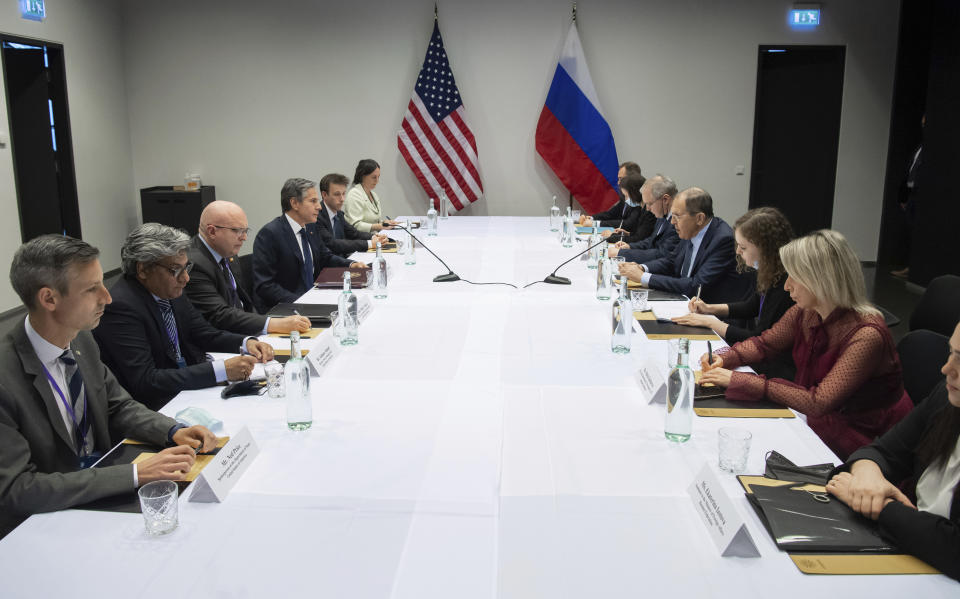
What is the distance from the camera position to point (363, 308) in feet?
11.1

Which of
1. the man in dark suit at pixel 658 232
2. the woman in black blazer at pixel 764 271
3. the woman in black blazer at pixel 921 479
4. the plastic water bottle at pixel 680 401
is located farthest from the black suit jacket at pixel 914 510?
the man in dark suit at pixel 658 232

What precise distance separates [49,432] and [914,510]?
198 centimetres

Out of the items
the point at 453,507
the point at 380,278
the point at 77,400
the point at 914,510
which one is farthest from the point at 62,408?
the point at 914,510

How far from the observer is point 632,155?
27.2 feet

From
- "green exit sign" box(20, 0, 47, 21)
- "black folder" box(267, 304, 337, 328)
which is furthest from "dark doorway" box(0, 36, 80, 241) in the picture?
Answer: "black folder" box(267, 304, 337, 328)

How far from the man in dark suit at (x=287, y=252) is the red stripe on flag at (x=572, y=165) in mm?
4158

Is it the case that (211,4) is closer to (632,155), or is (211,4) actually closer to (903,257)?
(632,155)

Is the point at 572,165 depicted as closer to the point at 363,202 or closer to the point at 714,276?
the point at 363,202

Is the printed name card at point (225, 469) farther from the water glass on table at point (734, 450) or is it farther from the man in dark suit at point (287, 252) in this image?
the man in dark suit at point (287, 252)

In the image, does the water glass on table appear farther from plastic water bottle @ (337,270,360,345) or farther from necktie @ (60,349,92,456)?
necktie @ (60,349,92,456)

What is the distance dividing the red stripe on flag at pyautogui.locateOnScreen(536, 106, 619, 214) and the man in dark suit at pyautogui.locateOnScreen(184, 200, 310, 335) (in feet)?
17.4

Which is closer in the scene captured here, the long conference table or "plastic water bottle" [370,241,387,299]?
the long conference table

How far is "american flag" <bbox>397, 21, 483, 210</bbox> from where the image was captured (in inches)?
313

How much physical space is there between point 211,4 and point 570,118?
3.99 m
